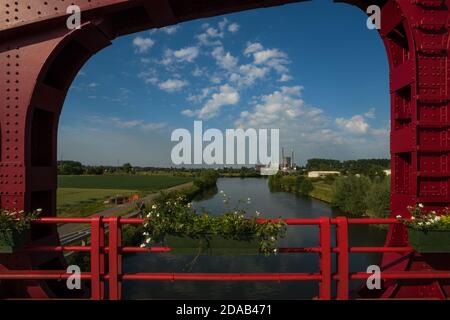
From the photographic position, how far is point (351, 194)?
148ft

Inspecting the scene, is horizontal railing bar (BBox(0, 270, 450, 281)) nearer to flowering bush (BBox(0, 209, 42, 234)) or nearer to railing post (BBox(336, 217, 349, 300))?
railing post (BBox(336, 217, 349, 300))

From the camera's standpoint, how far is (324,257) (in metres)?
4.05

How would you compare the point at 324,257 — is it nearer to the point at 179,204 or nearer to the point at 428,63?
the point at 179,204

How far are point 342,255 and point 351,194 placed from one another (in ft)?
145

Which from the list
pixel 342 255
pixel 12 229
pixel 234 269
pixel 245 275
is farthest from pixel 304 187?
pixel 12 229

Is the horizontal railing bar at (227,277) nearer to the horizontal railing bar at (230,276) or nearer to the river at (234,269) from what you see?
the horizontal railing bar at (230,276)

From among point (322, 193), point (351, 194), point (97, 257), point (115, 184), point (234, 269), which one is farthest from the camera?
point (115, 184)

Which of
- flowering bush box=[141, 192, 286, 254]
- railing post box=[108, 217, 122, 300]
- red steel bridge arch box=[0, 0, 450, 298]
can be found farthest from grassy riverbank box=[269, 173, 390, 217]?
railing post box=[108, 217, 122, 300]

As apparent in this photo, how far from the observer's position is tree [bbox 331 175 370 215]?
140ft

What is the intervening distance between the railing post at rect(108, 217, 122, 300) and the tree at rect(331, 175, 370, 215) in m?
41.1

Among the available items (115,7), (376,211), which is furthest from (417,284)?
(376,211)

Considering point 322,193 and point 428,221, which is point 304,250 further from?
point 322,193
